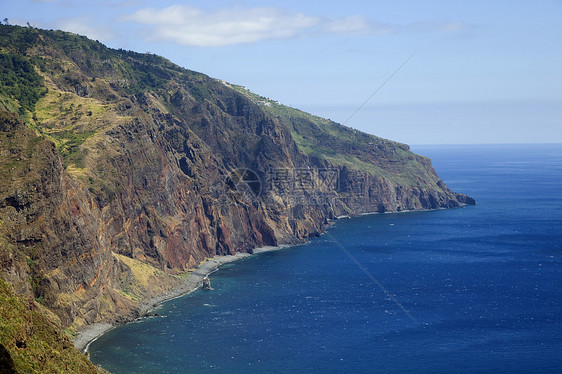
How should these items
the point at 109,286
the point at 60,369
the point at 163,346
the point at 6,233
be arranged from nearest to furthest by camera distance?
1. the point at 60,369
2. the point at 6,233
3. the point at 163,346
4. the point at 109,286

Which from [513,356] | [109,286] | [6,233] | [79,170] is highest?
[79,170]

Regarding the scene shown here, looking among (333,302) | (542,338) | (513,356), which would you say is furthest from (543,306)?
Result: (333,302)

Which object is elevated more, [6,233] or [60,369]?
[6,233]

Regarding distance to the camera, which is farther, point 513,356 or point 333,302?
point 333,302

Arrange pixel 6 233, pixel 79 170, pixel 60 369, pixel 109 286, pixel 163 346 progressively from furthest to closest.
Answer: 1. pixel 79 170
2. pixel 109 286
3. pixel 163 346
4. pixel 6 233
5. pixel 60 369

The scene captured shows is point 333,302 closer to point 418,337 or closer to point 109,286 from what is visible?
point 418,337

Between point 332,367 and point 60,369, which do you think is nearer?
Result: point 60,369

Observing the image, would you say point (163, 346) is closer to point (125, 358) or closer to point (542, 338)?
point (125, 358)

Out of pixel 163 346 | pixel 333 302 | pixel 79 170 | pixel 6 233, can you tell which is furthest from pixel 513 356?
pixel 79 170

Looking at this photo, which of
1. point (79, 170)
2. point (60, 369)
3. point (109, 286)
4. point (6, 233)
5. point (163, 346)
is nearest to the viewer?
point (60, 369)
